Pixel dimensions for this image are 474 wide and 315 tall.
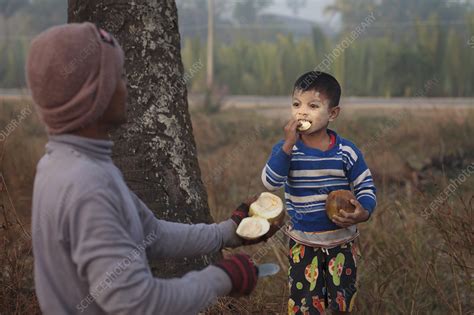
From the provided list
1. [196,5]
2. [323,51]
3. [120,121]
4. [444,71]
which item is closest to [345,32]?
[323,51]

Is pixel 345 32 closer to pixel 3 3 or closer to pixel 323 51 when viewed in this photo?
pixel 323 51

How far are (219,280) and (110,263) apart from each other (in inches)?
13.1

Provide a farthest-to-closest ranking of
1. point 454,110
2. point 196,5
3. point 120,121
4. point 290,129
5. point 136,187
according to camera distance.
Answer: point 196,5 < point 454,110 < point 136,187 < point 290,129 < point 120,121

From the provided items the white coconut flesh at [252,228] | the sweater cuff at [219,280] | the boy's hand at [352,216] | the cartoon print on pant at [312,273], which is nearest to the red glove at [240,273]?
the sweater cuff at [219,280]

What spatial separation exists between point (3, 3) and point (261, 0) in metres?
5.89

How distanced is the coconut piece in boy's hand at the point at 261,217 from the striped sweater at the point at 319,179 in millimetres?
634

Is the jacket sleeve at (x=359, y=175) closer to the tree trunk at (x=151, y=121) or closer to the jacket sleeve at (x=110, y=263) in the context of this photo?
the tree trunk at (x=151, y=121)

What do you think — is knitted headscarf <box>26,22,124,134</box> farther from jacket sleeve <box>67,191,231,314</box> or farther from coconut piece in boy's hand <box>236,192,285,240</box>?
coconut piece in boy's hand <box>236,192,285,240</box>

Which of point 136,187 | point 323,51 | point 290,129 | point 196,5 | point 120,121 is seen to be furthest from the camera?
point 196,5

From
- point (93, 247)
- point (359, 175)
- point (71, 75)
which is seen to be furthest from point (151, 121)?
point (93, 247)

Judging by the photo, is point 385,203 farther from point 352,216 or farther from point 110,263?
point 110,263

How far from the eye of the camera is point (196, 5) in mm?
16797

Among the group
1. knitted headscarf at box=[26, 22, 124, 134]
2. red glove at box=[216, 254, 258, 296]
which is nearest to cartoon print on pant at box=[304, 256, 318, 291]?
red glove at box=[216, 254, 258, 296]

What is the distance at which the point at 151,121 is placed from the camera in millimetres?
3641
